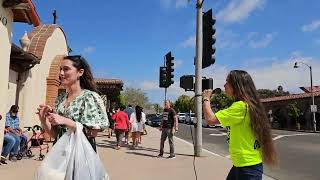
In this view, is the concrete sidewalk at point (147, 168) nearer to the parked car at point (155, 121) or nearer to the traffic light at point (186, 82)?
the traffic light at point (186, 82)

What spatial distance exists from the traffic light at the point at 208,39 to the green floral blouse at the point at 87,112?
1030cm

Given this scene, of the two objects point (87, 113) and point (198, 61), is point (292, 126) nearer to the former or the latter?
point (198, 61)

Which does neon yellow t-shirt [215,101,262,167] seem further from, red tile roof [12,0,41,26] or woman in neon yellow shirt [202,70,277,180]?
red tile roof [12,0,41,26]

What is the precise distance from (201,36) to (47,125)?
11.8m

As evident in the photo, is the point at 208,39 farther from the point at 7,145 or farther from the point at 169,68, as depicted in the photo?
the point at 7,145

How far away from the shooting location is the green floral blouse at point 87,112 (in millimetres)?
3623

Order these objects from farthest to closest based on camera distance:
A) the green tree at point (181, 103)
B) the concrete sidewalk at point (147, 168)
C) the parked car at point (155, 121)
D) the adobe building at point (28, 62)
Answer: the green tree at point (181, 103)
the parked car at point (155, 121)
the adobe building at point (28, 62)
the concrete sidewalk at point (147, 168)

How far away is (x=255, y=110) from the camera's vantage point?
14.1 feet

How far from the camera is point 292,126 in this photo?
53.2m

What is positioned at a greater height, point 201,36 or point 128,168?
point 201,36

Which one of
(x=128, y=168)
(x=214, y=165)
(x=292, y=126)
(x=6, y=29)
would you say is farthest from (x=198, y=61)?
(x=292, y=126)

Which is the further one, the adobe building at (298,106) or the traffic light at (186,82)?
the adobe building at (298,106)

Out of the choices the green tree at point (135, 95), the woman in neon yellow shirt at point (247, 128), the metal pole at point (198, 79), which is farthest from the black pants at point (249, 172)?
the green tree at point (135, 95)

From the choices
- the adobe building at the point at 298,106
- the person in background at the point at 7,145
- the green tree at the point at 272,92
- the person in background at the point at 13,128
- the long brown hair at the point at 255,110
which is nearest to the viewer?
the long brown hair at the point at 255,110
